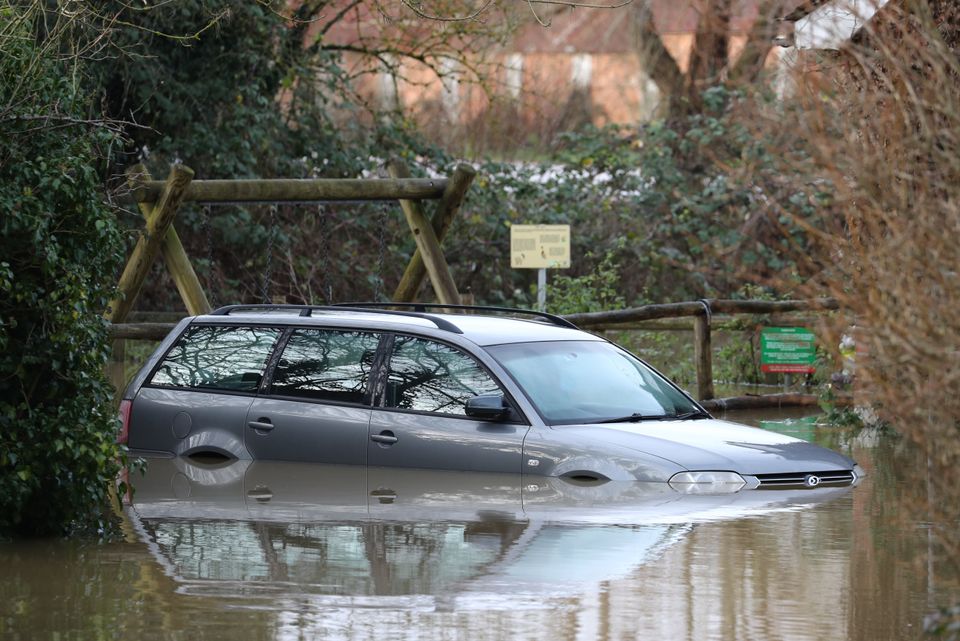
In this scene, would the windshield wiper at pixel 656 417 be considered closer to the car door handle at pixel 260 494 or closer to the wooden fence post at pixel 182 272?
the car door handle at pixel 260 494

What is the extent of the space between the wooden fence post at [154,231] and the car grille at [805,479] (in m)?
6.31

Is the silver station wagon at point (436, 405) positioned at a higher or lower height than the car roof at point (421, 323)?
lower

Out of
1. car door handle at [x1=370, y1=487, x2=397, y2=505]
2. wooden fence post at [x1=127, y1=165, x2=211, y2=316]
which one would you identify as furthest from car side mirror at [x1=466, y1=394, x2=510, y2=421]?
wooden fence post at [x1=127, y1=165, x2=211, y2=316]

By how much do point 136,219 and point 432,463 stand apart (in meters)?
10.3

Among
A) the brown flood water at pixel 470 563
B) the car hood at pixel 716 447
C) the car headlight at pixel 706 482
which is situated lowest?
the brown flood water at pixel 470 563

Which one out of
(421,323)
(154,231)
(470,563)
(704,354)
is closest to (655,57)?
(704,354)

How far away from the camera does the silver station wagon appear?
31.2ft

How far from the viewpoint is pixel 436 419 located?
9.97 meters

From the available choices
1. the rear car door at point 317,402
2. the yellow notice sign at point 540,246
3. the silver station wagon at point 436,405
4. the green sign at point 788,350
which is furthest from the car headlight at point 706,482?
the yellow notice sign at point 540,246

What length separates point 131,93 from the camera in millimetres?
18875

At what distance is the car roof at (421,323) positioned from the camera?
10.3 meters

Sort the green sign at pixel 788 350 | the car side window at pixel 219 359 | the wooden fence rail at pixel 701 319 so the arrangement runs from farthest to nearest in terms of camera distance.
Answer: the green sign at pixel 788 350, the wooden fence rail at pixel 701 319, the car side window at pixel 219 359

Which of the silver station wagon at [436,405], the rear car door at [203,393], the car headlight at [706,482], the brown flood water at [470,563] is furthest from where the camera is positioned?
the rear car door at [203,393]

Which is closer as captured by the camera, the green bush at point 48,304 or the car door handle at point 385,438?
the green bush at point 48,304
